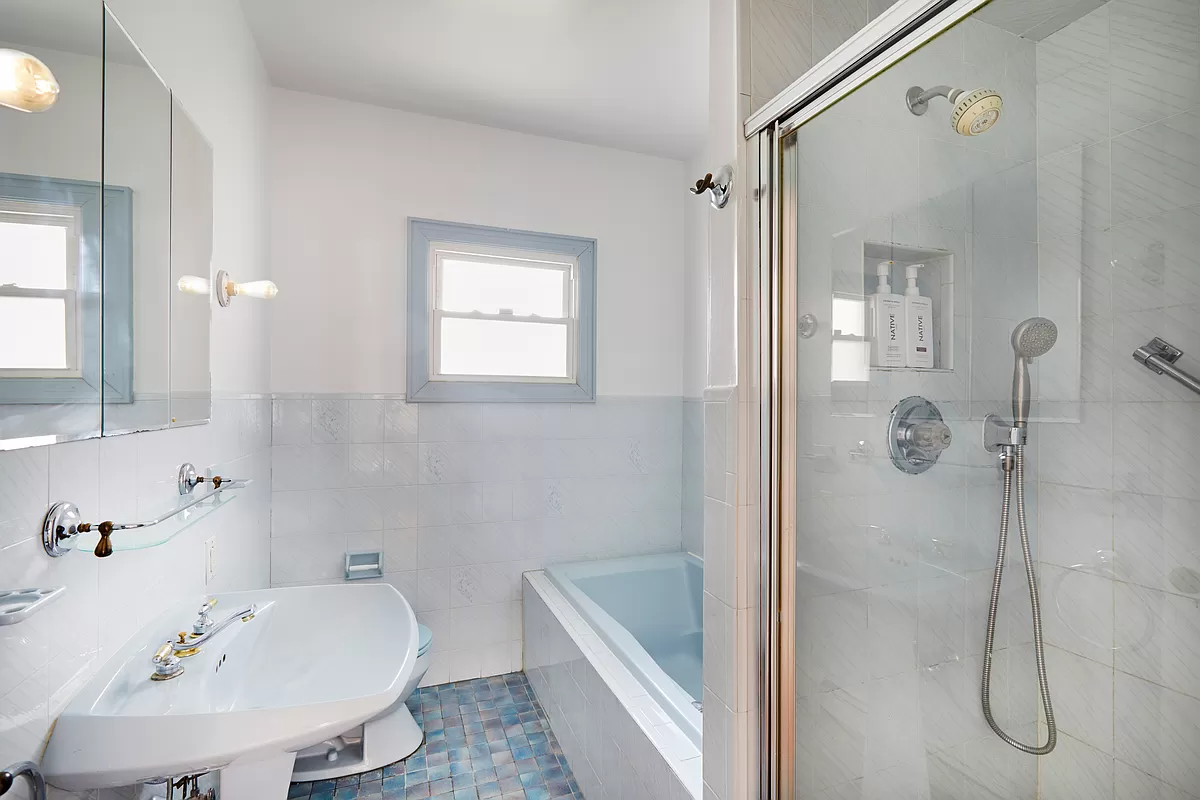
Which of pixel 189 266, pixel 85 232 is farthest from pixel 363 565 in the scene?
pixel 85 232

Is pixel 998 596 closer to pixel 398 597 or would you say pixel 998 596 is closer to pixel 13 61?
pixel 398 597

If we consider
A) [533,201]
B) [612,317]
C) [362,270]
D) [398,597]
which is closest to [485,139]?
[533,201]

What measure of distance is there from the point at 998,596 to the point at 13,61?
1859mm

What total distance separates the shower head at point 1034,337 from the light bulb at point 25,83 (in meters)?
1.64

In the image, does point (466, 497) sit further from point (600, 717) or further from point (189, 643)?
point (189, 643)

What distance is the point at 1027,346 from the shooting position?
1.17 m

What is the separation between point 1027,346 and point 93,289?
1678 millimetres

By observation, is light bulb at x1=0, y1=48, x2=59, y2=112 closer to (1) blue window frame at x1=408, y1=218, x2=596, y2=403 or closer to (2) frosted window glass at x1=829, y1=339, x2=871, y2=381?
(2) frosted window glass at x1=829, y1=339, x2=871, y2=381

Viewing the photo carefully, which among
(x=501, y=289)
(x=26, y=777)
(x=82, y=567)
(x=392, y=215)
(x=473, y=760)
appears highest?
(x=392, y=215)

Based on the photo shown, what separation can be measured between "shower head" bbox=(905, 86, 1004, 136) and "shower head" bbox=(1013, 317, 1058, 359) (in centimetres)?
42

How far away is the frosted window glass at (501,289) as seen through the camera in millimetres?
2672

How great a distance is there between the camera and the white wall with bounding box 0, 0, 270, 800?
2.67 ft

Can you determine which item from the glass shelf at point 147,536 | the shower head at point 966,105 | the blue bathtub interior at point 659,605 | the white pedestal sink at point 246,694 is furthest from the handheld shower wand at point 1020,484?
the glass shelf at point 147,536

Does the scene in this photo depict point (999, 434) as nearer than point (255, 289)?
Yes
